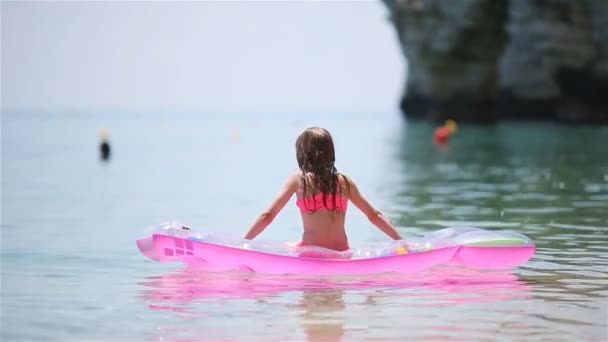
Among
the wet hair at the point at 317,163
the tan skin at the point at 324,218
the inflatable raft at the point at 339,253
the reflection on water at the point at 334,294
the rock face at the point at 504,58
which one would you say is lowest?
the reflection on water at the point at 334,294

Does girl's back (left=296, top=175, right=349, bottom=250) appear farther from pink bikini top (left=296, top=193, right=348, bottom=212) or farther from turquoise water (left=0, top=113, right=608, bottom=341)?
turquoise water (left=0, top=113, right=608, bottom=341)

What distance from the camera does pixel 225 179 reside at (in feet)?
72.9

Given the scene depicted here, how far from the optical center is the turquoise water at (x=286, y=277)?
260 inches

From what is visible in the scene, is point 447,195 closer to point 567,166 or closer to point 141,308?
point 567,166

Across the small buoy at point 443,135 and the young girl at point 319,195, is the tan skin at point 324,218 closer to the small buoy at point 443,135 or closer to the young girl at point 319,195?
the young girl at point 319,195

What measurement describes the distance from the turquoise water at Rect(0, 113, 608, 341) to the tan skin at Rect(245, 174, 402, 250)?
1.12ft

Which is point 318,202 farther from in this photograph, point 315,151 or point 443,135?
point 443,135

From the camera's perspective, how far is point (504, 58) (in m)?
57.2

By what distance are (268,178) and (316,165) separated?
14.6 metres

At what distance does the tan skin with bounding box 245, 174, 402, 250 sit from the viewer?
8.05 metres

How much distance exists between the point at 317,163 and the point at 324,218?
446 mm

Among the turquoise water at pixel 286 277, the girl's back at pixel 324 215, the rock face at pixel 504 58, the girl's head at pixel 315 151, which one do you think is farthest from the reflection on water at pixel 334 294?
the rock face at pixel 504 58

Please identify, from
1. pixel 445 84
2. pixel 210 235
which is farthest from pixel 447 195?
pixel 445 84

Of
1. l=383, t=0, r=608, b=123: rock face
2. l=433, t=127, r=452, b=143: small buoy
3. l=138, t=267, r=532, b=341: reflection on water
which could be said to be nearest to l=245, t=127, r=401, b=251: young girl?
l=138, t=267, r=532, b=341: reflection on water
